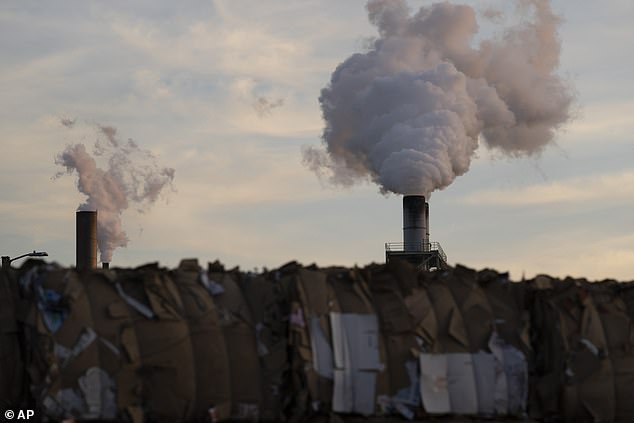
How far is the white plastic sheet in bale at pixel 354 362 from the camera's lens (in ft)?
54.3

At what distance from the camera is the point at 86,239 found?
5619 cm

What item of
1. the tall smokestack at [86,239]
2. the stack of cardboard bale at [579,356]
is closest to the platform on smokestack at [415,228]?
the tall smokestack at [86,239]

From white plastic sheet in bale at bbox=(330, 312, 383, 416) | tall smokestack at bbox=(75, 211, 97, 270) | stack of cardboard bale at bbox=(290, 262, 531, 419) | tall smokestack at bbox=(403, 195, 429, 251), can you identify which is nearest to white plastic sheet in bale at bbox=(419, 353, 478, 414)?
stack of cardboard bale at bbox=(290, 262, 531, 419)

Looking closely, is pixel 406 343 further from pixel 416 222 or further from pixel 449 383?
pixel 416 222

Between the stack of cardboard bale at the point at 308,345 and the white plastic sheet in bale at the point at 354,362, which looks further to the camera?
the white plastic sheet in bale at the point at 354,362

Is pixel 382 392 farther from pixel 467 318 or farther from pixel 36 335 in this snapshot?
pixel 36 335

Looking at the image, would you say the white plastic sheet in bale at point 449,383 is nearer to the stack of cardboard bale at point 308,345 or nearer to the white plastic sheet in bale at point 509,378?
the stack of cardboard bale at point 308,345

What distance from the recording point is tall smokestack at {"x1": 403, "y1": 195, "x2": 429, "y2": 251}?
220 feet

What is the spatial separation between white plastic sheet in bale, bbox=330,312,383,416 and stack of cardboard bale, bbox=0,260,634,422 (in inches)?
1.0

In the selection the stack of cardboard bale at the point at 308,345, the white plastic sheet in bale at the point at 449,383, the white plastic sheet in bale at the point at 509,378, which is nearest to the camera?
the stack of cardboard bale at the point at 308,345

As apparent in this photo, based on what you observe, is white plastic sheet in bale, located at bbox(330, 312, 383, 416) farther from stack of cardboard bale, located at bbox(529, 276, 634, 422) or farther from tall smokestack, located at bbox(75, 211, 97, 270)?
tall smokestack, located at bbox(75, 211, 97, 270)

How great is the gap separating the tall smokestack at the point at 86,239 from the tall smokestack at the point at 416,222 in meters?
22.4

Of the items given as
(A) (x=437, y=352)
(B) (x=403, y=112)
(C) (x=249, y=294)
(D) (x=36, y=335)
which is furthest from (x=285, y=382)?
(B) (x=403, y=112)

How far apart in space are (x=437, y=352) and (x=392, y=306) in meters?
1.16
